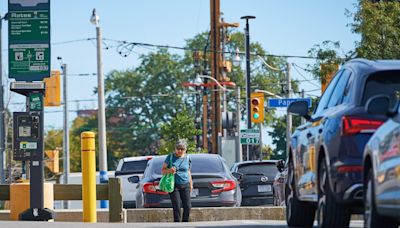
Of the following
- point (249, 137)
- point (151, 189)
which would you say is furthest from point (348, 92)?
point (249, 137)

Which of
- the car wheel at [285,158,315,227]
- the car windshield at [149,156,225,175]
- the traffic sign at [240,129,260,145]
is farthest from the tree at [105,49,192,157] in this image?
the car wheel at [285,158,315,227]

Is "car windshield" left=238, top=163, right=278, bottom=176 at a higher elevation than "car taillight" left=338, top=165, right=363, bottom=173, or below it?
below

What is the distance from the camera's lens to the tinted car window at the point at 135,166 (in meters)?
31.6

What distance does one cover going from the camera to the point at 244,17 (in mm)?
49562

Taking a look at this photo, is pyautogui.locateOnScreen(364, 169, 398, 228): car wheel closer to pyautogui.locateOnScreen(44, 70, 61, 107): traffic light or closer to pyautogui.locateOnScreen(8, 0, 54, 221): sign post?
pyautogui.locateOnScreen(8, 0, 54, 221): sign post

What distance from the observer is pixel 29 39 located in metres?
21.0

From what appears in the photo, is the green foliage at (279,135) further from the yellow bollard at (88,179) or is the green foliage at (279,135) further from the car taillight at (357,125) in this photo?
the car taillight at (357,125)

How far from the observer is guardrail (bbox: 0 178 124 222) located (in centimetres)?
2119

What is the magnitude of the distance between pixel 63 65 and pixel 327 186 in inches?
2143

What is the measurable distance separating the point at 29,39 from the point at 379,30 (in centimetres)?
1247

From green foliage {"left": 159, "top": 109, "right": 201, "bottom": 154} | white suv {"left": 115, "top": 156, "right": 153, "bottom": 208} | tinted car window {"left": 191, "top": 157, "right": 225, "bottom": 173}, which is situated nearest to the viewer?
tinted car window {"left": 191, "top": 157, "right": 225, "bottom": 173}

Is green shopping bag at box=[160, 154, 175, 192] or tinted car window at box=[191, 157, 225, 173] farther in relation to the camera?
tinted car window at box=[191, 157, 225, 173]

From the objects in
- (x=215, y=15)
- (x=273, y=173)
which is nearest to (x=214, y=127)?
(x=215, y=15)

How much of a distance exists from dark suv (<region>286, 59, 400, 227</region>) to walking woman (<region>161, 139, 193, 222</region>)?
6.49 m
